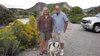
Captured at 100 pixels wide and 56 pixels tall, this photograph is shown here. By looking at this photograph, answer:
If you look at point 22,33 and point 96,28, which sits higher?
point 22,33

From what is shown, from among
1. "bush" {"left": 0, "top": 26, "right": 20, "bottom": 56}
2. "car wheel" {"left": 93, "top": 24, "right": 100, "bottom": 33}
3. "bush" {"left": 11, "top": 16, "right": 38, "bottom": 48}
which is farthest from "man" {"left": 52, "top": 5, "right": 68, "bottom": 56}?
"car wheel" {"left": 93, "top": 24, "right": 100, "bottom": 33}

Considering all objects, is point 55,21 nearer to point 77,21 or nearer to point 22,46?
point 22,46

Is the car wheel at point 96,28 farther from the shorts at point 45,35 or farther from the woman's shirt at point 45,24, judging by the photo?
the woman's shirt at point 45,24

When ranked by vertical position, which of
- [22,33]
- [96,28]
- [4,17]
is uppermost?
[22,33]

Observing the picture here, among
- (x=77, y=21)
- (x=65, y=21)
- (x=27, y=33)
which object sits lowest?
(x=77, y=21)

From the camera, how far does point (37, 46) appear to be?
1096 cm

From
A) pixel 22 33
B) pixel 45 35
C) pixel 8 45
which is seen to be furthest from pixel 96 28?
pixel 8 45

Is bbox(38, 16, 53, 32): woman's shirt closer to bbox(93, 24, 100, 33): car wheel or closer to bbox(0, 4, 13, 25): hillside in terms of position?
bbox(93, 24, 100, 33): car wheel

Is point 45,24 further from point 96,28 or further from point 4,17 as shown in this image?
point 4,17

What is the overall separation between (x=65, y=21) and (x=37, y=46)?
272 cm

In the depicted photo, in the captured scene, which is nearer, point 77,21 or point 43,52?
point 43,52

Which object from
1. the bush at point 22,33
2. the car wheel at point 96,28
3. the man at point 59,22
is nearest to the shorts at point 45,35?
the man at point 59,22

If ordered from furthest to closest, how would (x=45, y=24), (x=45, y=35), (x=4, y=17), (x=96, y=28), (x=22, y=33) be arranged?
(x=4, y=17) → (x=96, y=28) → (x=22, y=33) → (x=45, y=35) → (x=45, y=24)

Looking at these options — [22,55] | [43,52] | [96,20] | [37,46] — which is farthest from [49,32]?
[96,20]
